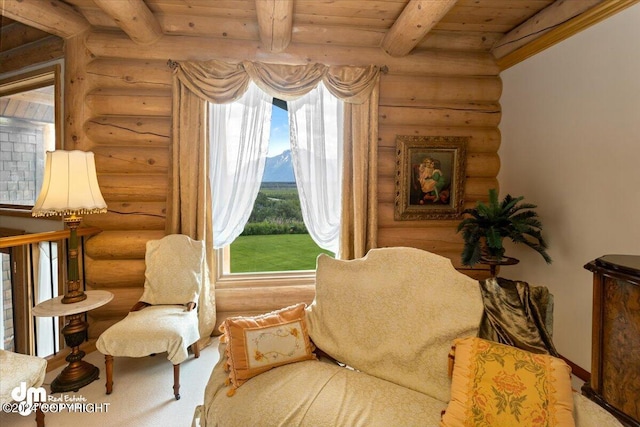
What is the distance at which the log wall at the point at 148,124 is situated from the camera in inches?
112

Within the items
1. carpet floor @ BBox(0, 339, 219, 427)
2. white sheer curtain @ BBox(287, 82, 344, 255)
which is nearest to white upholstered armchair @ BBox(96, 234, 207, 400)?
carpet floor @ BBox(0, 339, 219, 427)

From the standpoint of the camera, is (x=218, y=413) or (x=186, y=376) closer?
(x=218, y=413)

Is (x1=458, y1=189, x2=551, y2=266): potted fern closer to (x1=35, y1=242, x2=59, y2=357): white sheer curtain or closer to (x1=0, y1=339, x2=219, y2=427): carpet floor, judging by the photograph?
(x1=0, y1=339, x2=219, y2=427): carpet floor

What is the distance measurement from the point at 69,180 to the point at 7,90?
236 centimetres

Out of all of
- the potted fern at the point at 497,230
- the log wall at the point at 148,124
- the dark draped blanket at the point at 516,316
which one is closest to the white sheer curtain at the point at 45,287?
the log wall at the point at 148,124

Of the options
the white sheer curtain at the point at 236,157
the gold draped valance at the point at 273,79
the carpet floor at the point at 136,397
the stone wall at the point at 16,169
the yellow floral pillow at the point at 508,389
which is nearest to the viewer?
the yellow floral pillow at the point at 508,389

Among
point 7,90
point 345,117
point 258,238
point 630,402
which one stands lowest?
point 630,402

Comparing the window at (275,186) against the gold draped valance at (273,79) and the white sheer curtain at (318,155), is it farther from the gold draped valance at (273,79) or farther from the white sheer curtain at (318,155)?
the gold draped valance at (273,79)

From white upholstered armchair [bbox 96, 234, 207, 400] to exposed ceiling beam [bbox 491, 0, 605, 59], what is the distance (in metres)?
3.63

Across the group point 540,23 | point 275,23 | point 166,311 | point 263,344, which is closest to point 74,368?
point 166,311

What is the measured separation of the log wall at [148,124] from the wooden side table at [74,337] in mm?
572

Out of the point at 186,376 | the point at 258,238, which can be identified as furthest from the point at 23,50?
the point at 186,376

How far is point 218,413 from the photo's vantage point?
1497 mm

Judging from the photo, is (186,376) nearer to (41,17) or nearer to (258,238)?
(258,238)
